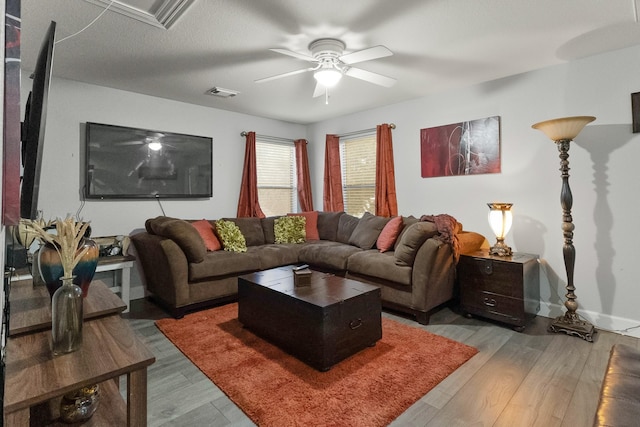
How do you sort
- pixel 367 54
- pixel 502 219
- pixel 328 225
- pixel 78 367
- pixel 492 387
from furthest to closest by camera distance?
1. pixel 328 225
2. pixel 502 219
3. pixel 367 54
4. pixel 492 387
5. pixel 78 367

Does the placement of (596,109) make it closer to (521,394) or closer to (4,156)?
(521,394)

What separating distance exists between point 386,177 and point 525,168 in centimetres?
160

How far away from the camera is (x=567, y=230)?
2.77 metres

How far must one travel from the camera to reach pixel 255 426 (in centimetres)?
Result: 163

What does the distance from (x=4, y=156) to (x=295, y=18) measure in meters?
1.98

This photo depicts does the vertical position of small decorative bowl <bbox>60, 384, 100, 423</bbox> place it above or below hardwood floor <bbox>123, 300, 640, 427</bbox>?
above

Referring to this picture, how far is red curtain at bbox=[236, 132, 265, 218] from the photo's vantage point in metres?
4.67

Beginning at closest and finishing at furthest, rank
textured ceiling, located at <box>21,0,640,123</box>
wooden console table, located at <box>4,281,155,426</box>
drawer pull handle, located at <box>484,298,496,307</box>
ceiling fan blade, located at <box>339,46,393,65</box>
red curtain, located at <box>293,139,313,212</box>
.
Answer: wooden console table, located at <box>4,281,155,426</box>, textured ceiling, located at <box>21,0,640,123</box>, ceiling fan blade, located at <box>339,46,393,65</box>, drawer pull handle, located at <box>484,298,496,307</box>, red curtain, located at <box>293,139,313,212</box>

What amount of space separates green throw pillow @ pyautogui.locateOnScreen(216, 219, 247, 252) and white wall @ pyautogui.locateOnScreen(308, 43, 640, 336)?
8.08 ft

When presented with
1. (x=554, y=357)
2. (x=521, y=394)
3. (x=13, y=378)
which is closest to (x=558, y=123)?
(x=554, y=357)

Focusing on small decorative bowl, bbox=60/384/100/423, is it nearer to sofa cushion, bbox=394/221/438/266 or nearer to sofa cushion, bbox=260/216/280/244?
sofa cushion, bbox=394/221/438/266

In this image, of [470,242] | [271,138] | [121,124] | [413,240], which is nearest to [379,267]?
[413,240]

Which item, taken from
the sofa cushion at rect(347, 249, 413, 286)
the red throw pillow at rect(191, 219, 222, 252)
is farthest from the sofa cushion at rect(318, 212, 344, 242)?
the red throw pillow at rect(191, 219, 222, 252)

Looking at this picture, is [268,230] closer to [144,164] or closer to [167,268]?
[167,268]
